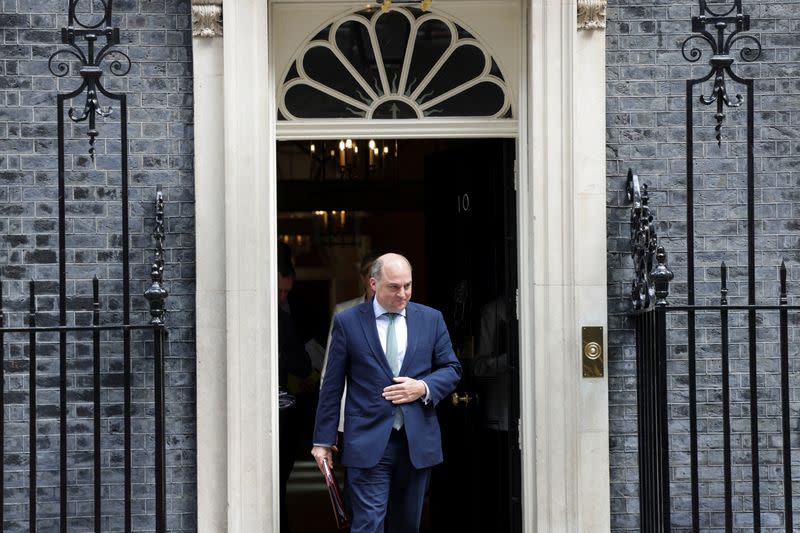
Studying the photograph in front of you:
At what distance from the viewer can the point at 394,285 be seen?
6.50 m

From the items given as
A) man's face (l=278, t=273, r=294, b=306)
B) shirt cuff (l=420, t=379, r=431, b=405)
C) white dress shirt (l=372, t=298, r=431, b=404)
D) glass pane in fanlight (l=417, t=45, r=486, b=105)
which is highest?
glass pane in fanlight (l=417, t=45, r=486, b=105)

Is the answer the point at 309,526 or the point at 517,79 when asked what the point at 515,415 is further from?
the point at 309,526

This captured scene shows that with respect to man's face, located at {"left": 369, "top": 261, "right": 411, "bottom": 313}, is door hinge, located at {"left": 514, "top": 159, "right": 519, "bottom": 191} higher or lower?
higher

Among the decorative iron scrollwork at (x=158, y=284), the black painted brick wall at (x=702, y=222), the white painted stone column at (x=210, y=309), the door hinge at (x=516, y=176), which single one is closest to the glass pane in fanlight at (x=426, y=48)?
the door hinge at (x=516, y=176)

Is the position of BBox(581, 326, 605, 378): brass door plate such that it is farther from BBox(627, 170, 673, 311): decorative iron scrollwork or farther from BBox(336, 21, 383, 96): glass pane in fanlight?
BBox(336, 21, 383, 96): glass pane in fanlight

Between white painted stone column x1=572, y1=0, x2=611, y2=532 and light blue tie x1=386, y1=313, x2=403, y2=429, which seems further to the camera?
white painted stone column x1=572, y1=0, x2=611, y2=532

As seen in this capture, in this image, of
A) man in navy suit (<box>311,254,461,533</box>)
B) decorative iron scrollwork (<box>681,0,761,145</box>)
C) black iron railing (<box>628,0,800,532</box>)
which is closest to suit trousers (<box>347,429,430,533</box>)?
man in navy suit (<box>311,254,461,533</box>)

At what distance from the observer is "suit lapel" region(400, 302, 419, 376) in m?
6.59

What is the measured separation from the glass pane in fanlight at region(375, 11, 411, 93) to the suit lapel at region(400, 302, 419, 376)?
148 centimetres

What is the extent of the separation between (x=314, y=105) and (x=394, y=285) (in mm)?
1492

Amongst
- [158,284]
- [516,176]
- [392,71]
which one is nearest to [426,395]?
[158,284]

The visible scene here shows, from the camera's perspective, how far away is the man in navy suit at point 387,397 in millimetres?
6473

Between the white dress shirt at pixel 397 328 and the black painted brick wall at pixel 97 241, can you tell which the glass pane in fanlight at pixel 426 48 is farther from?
the white dress shirt at pixel 397 328

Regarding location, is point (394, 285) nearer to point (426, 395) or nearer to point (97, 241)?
point (426, 395)
